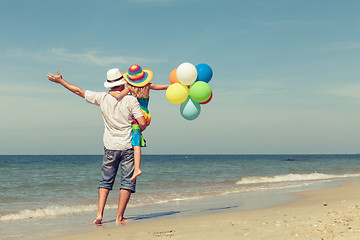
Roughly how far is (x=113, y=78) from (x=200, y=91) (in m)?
1.50

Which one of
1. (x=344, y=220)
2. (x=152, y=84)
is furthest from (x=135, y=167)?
(x=344, y=220)

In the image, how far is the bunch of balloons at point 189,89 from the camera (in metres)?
6.22

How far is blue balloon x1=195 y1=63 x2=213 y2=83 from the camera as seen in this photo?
6.57 metres

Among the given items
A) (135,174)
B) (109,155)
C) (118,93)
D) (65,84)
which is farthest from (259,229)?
(65,84)

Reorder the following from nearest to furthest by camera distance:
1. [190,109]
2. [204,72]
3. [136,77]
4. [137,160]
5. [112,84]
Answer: [137,160] → [112,84] → [136,77] → [190,109] → [204,72]

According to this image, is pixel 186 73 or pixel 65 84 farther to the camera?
pixel 186 73

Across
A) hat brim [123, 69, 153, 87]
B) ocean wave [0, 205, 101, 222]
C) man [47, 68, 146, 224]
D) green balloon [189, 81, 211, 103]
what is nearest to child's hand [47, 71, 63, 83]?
man [47, 68, 146, 224]

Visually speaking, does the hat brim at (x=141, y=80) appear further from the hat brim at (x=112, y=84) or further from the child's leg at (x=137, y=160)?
the child's leg at (x=137, y=160)

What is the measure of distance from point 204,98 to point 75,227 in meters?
2.93

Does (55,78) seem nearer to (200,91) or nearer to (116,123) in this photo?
(116,123)

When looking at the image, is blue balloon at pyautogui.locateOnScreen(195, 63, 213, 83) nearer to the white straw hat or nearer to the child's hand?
the white straw hat

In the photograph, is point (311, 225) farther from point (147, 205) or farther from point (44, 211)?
point (44, 211)

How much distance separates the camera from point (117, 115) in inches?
215

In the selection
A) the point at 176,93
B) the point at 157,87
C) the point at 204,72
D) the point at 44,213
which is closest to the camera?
the point at 157,87
